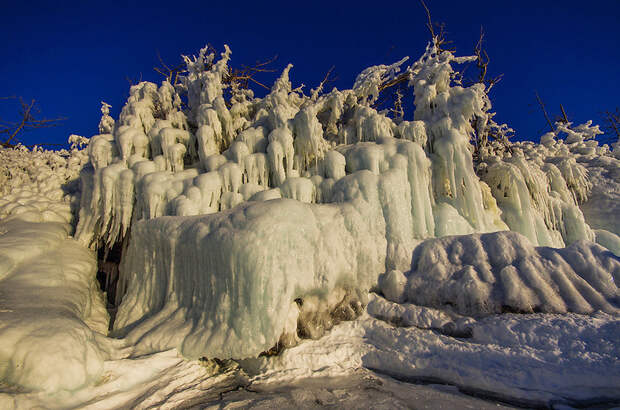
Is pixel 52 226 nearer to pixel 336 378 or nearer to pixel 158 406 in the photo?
pixel 158 406

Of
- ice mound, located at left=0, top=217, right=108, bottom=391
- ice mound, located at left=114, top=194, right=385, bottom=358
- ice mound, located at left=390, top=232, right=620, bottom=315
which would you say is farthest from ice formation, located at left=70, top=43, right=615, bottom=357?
ice mound, located at left=0, top=217, right=108, bottom=391

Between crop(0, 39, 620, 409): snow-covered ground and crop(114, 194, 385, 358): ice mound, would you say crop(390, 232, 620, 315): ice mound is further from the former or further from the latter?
crop(114, 194, 385, 358): ice mound

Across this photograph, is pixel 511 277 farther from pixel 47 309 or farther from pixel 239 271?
pixel 47 309

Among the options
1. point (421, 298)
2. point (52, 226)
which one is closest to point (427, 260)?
point (421, 298)

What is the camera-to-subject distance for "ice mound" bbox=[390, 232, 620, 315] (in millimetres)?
4664

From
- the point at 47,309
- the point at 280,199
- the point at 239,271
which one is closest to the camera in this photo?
the point at 47,309

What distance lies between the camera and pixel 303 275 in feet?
16.5

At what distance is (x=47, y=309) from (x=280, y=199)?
3668 mm

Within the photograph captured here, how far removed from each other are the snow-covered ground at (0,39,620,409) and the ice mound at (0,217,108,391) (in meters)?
0.03

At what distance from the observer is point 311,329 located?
199 inches

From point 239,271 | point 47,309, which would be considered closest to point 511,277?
point 239,271

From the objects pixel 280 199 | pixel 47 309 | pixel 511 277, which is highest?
pixel 280 199

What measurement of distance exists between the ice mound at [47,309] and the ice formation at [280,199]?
74cm

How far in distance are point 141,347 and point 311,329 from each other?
2.50m
